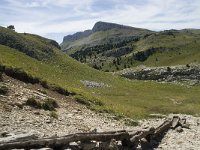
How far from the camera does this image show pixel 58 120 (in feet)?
109

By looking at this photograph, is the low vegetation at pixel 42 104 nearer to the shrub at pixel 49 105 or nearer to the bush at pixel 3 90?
the shrub at pixel 49 105

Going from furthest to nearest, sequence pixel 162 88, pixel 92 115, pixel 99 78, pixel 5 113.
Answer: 1. pixel 162 88
2. pixel 99 78
3. pixel 92 115
4. pixel 5 113

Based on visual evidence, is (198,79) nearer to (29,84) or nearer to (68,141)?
(29,84)

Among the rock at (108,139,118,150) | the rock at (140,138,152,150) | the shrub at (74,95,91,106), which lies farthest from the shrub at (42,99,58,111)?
the rock at (108,139,118,150)

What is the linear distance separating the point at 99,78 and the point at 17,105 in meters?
57.3

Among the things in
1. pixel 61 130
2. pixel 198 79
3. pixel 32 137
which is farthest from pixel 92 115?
pixel 198 79

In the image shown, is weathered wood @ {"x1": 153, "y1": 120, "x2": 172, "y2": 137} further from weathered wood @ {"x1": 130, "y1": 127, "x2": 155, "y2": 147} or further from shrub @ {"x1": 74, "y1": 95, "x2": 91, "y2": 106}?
shrub @ {"x1": 74, "y1": 95, "x2": 91, "y2": 106}

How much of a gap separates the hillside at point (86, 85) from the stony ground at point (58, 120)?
3.06 metres

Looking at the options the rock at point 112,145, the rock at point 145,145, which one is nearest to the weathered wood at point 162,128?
the rock at point 145,145

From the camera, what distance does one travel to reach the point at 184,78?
175 meters

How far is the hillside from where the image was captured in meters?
47.3

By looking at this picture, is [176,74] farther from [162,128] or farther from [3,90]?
[3,90]

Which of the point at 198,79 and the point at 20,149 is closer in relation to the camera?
the point at 20,149

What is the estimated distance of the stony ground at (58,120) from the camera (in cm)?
2866
